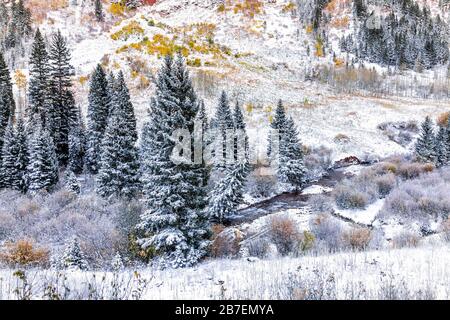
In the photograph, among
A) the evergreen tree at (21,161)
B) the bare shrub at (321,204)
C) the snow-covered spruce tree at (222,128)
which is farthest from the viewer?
the snow-covered spruce tree at (222,128)

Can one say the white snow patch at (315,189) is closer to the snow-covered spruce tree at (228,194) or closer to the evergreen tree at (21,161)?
the snow-covered spruce tree at (228,194)

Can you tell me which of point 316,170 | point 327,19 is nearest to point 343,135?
point 316,170

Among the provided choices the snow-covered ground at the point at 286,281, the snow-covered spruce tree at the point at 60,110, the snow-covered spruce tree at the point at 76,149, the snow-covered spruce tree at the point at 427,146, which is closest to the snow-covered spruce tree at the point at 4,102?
the snow-covered spruce tree at the point at 60,110

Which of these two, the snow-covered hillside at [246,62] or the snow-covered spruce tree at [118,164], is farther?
the snow-covered hillside at [246,62]

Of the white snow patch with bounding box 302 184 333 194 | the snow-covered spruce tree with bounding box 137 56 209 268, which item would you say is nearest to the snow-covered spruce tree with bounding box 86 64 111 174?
the white snow patch with bounding box 302 184 333 194

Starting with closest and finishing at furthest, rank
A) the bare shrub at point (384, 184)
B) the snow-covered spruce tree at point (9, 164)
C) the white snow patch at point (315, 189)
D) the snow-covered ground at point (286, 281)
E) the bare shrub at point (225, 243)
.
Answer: the snow-covered ground at point (286, 281), the bare shrub at point (225, 243), the bare shrub at point (384, 184), the snow-covered spruce tree at point (9, 164), the white snow patch at point (315, 189)

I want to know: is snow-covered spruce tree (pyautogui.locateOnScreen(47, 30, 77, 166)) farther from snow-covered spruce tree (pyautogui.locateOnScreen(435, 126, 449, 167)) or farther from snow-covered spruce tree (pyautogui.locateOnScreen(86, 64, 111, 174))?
snow-covered spruce tree (pyautogui.locateOnScreen(435, 126, 449, 167))
